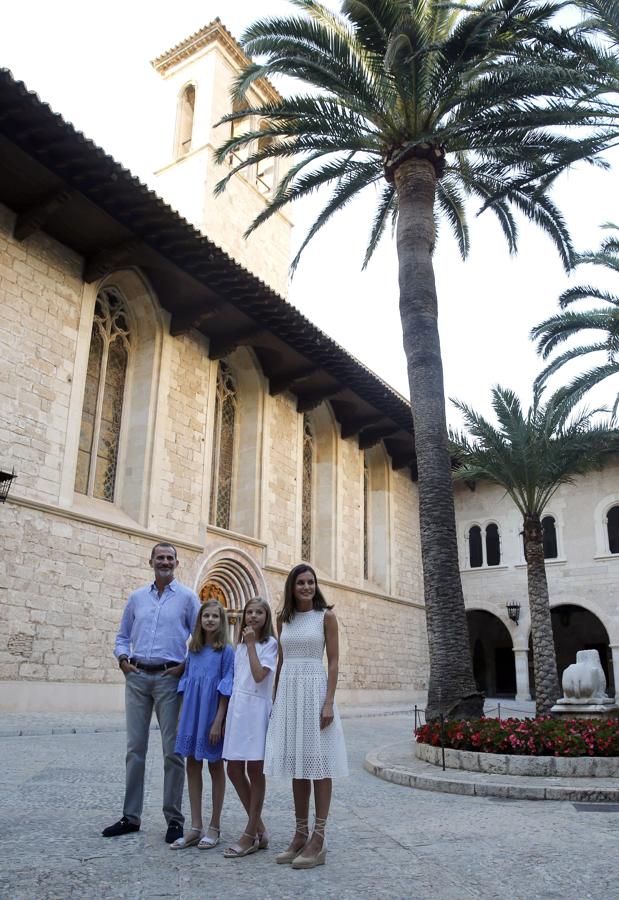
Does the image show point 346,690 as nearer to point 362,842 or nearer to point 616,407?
point 616,407

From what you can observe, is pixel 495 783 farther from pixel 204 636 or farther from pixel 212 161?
pixel 212 161

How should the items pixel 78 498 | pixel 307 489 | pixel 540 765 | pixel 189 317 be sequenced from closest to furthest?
pixel 540 765 → pixel 78 498 → pixel 189 317 → pixel 307 489

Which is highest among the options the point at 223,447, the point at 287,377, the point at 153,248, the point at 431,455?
the point at 153,248

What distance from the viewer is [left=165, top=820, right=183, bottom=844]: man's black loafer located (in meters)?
4.28

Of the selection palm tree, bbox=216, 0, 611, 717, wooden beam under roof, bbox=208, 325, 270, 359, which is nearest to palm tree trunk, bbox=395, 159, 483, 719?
palm tree, bbox=216, 0, 611, 717

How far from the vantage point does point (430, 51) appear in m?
10.4

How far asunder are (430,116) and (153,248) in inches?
235

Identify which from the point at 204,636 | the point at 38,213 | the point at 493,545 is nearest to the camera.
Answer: the point at 204,636

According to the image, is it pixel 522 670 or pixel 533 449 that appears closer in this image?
pixel 533 449

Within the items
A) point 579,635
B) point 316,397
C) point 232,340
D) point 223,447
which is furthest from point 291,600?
point 579,635

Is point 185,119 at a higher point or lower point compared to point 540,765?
higher

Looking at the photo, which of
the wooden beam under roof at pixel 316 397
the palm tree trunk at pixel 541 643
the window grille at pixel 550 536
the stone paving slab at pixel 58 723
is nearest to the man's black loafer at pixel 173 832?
the stone paving slab at pixel 58 723

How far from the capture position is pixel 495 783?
6.95 m

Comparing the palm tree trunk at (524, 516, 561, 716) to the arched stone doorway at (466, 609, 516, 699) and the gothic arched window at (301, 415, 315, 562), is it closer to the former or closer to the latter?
the gothic arched window at (301, 415, 315, 562)
